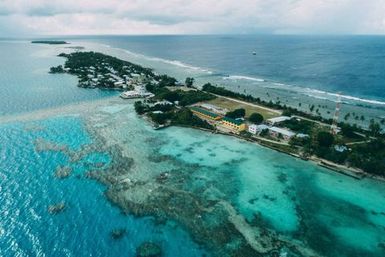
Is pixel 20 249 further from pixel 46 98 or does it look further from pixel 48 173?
pixel 46 98

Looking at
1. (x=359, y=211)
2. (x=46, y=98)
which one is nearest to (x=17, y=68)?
(x=46, y=98)

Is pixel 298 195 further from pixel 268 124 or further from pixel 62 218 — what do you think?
pixel 62 218

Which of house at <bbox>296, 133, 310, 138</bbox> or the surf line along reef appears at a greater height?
house at <bbox>296, 133, 310, 138</bbox>

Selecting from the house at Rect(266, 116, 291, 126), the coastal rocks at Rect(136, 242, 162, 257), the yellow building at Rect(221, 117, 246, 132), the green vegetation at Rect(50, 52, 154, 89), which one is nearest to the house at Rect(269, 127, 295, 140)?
the house at Rect(266, 116, 291, 126)

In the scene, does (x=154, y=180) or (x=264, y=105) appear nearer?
(x=154, y=180)

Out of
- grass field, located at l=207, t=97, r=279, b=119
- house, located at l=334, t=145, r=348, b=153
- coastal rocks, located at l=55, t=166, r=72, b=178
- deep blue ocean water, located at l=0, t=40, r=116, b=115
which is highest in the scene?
house, located at l=334, t=145, r=348, b=153

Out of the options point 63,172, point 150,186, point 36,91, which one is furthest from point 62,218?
point 36,91

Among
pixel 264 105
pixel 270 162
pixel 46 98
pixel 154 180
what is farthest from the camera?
pixel 46 98

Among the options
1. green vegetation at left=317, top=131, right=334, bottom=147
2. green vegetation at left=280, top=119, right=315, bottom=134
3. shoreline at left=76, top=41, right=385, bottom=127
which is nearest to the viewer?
green vegetation at left=317, top=131, right=334, bottom=147

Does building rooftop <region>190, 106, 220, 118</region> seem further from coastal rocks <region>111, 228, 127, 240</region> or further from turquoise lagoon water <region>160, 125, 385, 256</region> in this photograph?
coastal rocks <region>111, 228, 127, 240</region>
